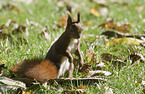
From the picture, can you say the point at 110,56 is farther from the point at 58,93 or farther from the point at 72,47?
the point at 58,93

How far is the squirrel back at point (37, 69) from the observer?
255 cm

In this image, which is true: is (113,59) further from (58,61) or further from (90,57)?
(58,61)

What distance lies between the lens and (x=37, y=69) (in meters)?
2.55

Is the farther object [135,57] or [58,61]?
[135,57]

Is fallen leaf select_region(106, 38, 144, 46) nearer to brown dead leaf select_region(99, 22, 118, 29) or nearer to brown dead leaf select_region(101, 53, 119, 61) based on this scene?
brown dead leaf select_region(101, 53, 119, 61)

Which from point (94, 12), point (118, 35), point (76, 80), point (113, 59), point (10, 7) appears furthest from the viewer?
point (10, 7)

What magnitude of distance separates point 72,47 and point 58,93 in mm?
Answer: 586

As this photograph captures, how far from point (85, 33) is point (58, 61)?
49.9 inches

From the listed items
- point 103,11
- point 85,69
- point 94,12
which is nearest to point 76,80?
point 85,69

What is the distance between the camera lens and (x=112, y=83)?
267cm

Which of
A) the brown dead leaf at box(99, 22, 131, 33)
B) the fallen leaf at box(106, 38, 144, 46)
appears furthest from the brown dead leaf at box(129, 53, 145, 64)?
the brown dead leaf at box(99, 22, 131, 33)

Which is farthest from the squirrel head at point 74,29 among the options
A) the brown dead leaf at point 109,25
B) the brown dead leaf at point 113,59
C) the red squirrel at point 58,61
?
the brown dead leaf at point 109,25

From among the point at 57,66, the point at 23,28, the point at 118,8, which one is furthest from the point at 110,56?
the point at 118,8

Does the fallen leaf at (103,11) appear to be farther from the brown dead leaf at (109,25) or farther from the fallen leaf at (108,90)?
the fallen leaf at (108,90)
